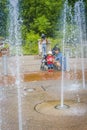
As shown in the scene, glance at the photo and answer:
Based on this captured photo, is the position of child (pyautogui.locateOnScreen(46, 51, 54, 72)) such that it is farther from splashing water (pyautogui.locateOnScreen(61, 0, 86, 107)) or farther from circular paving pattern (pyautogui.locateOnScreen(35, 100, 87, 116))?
circular paving pattern (pyautogui.locateOnScreen(35, 100, 87, 116))

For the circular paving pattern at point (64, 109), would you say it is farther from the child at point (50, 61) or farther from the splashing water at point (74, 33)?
the child at point (50, 61)

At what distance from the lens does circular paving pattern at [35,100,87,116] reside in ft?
24.5

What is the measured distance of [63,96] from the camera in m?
9.02

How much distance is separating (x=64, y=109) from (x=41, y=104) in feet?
2.43

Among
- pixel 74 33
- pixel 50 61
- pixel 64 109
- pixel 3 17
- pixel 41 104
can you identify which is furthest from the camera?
pixel 3 17

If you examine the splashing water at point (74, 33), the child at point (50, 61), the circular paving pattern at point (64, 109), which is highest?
the splashing water at point (74, 33)

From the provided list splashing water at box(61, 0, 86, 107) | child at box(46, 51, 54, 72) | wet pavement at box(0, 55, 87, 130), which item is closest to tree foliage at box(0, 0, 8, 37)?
splashing water at box(61, 0, 86, 107)

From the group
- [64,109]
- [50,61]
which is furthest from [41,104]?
[50,61]

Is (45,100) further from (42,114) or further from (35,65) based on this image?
(35,65)

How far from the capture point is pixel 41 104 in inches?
325

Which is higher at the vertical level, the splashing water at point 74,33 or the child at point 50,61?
the splashing water at point 74,33

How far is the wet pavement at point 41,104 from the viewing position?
22.0 feet

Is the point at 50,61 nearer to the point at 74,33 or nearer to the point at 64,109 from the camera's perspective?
the point at 64,109

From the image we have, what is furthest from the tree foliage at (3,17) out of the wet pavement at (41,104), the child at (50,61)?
the wet pavement at (41,104)
